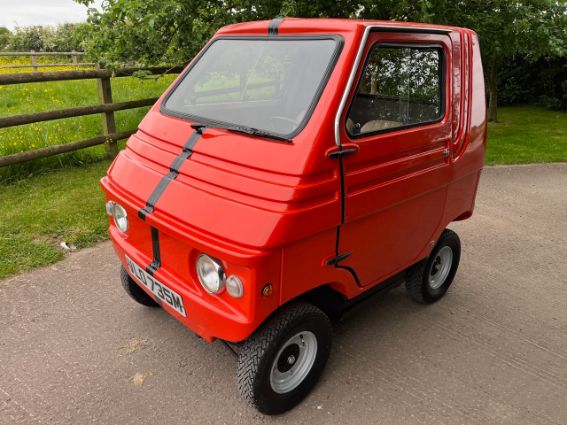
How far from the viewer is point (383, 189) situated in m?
2.69

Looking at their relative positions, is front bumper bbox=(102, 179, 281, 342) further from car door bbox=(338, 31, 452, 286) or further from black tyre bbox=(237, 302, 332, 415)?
car door bbox=(338, 31, 452, 286)

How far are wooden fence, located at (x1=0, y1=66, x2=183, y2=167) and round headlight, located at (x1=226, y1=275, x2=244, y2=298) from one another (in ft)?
15.3

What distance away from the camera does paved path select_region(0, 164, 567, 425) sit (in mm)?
2674

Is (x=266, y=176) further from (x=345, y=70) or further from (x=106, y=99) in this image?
(x=106, y=99)

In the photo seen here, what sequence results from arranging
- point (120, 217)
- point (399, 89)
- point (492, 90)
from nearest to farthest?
1. point (120, 217)
2. point (399, 89)
3. point (492, 90)

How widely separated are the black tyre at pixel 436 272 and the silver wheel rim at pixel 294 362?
115 centimetres

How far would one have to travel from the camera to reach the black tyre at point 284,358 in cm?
244

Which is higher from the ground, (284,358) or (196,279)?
(196,279)

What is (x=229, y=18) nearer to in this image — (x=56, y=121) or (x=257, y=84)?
(x=56, y=121)

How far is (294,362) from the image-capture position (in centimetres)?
273

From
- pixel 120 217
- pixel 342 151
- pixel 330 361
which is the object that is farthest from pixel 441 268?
pixel 120 217

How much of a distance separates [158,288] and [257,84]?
4.56 ft

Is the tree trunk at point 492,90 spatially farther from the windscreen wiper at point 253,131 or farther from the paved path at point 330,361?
the windscreen wiper at point 253,131

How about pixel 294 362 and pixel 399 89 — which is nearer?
pixel 294 362
